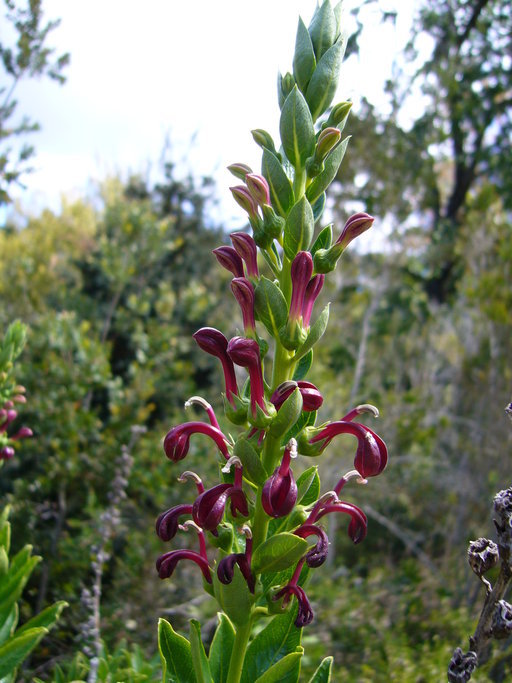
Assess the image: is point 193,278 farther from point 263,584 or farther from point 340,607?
point 263,584

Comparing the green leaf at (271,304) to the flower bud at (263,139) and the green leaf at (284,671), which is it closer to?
the flower bud at (263,139)

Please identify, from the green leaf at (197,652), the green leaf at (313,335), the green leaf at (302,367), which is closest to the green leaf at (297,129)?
the green leaf at (313,335)

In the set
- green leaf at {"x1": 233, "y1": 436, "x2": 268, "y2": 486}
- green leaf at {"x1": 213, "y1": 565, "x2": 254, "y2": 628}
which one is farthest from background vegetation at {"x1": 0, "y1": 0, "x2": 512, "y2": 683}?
green leaf at {"x1": 233, "y1": 436, "x2": 268, "y2": 486}

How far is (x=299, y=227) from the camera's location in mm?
1548

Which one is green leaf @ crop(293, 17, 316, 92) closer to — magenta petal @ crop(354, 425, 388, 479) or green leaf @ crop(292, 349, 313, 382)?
green leaf @ crop(292, 349, 313, 382)

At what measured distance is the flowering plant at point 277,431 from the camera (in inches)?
57.0

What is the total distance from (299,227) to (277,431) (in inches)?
21.7

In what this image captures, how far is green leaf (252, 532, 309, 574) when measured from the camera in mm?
1397

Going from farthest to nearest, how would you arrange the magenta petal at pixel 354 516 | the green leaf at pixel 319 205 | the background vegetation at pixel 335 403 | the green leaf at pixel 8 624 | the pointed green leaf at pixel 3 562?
the background vegetation at pixel 335 403
the pointed green leaf at pixel 3 562
the green leaf at pixel 8 624
the green leaf at pixel 319 205
the magenta petal at pixel 354 516

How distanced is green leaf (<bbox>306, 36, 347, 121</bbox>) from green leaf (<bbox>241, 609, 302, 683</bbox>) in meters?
1.48

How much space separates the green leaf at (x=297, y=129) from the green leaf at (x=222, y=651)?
138cm

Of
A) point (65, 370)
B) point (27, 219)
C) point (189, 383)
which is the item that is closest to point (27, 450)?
point (65, 370)

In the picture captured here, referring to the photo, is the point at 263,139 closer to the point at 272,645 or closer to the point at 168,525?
the point at 168,525

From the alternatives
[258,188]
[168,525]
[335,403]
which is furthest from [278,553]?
[335,403]
